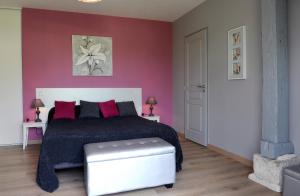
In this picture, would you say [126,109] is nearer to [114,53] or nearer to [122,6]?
[114,53]

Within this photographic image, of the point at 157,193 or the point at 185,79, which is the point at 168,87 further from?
the point at 157,193

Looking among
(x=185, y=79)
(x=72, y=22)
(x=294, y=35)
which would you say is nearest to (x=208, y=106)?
(x=185, y=79)

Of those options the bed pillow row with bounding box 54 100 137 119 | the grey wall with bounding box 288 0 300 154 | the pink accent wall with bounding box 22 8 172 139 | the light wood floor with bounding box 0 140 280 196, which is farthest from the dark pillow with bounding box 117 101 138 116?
the grey wall with bounding box 288 0 300 154

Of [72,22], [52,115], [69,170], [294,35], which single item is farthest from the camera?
[72,22]

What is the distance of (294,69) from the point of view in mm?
2668

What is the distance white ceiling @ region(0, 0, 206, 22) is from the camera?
4199 mm

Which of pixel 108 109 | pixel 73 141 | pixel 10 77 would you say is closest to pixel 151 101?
pixel 108 109

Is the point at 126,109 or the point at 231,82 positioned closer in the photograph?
the point at 231,82

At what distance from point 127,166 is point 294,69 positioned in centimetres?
207

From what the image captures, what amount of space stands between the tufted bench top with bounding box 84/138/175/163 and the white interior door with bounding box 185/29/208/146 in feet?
6.17

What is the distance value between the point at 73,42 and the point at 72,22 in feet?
1.27

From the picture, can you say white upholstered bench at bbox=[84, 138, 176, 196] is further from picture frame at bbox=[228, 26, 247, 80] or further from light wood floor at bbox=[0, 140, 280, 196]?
picture frame at bbox=[228, 26, 247, 80]

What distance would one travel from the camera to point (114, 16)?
504 cm

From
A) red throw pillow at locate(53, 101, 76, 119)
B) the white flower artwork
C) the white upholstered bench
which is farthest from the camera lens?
the white flower artwork
